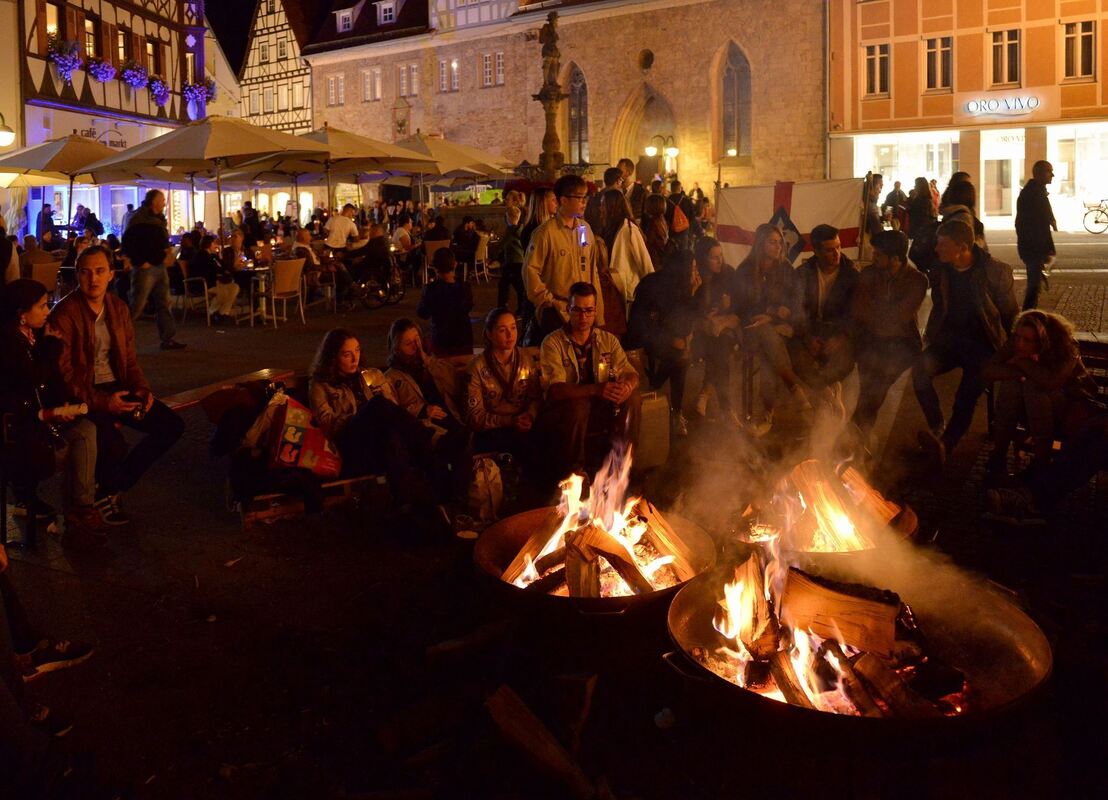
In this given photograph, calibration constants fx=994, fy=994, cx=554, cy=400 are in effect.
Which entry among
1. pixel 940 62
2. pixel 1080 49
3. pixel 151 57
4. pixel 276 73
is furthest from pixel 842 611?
pixel 276 73

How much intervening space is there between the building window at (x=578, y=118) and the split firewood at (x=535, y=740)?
4135 centimetres

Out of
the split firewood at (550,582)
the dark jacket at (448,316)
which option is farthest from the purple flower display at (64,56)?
the split firewood at (550,582)

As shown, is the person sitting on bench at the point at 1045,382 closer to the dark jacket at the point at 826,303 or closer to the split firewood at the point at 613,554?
the dark jacket at the point at 826,303

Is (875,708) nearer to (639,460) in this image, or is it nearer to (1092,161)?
(639,460)

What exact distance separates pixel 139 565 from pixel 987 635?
4.07 metres

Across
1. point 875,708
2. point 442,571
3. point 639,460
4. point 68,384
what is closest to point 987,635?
point 875,708

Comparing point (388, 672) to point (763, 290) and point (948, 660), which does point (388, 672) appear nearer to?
point (948, 660)

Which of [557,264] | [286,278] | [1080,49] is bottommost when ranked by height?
[557,264]

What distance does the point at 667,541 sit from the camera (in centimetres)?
438

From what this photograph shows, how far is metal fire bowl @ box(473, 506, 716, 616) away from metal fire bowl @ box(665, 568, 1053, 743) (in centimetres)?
18

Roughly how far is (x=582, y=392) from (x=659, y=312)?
2.35m

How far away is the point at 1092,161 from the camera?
106ft

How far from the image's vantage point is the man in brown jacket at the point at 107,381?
5641 millimetres

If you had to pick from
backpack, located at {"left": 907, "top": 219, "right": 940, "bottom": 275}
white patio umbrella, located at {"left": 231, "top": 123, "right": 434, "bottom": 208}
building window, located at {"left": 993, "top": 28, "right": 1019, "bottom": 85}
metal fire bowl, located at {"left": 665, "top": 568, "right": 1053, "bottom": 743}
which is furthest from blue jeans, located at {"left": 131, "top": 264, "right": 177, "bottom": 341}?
building window, located at {"left": 993, "top": 28, "right": 1019, "bottom": 85}
